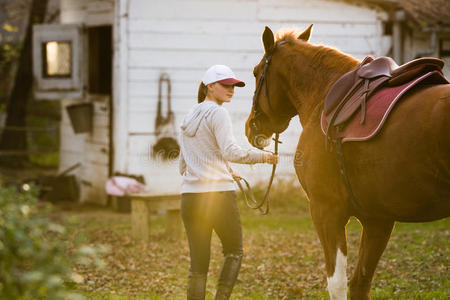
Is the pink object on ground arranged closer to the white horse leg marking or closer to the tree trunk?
the tree trunk

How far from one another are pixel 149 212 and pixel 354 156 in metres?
4.98

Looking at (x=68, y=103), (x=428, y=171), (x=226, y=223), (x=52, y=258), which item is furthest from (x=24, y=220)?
(x=68, y=103)

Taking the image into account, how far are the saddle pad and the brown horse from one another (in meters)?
0.04

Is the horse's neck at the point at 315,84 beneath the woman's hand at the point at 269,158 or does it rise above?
above

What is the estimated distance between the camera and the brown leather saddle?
12.0 feet

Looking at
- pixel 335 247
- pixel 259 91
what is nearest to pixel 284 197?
pixel 259 91

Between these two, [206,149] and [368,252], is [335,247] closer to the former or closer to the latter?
[368,252]

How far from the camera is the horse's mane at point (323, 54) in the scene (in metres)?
4.30

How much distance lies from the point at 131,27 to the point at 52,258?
28.2 ft

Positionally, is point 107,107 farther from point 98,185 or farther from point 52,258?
point 52,258

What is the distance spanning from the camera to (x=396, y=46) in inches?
437

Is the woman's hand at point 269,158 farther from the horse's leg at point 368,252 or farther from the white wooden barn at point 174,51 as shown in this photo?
the white wooden barn at point 174,51

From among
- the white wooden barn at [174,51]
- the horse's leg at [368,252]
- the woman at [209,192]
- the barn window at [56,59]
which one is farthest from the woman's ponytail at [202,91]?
the barn window at [56,59]

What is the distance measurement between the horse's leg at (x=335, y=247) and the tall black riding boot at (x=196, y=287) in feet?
2.93
